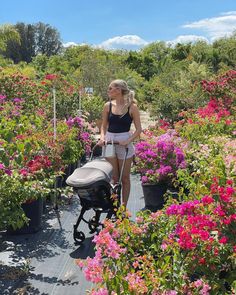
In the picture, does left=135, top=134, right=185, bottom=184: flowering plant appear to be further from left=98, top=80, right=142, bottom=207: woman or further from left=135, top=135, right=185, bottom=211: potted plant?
left=98, top=80, right=142, bottom=207: woman

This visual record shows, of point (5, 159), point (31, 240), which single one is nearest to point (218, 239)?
point (5, 159)

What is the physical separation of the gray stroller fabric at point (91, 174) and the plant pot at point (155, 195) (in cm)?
143

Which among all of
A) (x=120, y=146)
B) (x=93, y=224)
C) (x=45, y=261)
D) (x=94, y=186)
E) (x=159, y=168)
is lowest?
(x=45, y=261)

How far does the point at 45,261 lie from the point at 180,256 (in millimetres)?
2026

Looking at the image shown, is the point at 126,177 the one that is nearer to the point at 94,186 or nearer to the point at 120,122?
the point at 120,122

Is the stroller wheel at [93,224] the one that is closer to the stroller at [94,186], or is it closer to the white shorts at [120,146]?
the stroller at [94,186]

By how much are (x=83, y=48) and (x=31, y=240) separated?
37844 mm

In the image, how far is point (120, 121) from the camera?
14.9ft

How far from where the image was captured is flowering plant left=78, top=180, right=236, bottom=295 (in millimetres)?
2066

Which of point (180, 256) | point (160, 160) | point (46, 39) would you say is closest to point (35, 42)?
point (46, 39)

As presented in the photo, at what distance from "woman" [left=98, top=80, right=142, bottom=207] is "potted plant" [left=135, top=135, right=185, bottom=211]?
0.98 meters

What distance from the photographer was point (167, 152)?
5.64 meters

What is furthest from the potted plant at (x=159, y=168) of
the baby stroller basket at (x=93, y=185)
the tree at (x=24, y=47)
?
the tree at (x=24, y=47)

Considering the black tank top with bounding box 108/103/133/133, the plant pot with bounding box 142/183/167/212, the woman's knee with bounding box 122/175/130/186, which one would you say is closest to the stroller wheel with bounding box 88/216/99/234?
the woman's knee with bounding box 122/175/130/186
